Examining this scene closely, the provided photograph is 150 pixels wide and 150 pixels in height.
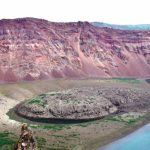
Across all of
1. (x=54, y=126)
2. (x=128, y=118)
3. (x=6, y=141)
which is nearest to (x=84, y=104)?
(x=128, y=118)

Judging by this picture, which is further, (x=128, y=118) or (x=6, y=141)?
(x=128, y=118)

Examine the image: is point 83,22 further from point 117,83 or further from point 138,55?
point 117,83

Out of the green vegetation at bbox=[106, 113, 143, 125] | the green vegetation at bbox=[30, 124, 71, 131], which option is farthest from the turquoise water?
the green vegetation at bbox=[30, 124, 71, 131]

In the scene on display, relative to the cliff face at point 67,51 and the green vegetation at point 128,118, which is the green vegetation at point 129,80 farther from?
the green vegetation at point 128,118

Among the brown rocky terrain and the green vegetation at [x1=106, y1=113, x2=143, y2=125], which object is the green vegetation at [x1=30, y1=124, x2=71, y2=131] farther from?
the green vegetation at [x1=106, y1=113, x2=143, y2=125]

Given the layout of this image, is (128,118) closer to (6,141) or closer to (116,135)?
(116,135)

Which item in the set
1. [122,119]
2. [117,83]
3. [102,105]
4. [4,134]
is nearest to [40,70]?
[117,83]

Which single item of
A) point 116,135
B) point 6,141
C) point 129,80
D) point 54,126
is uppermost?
point 129,80
